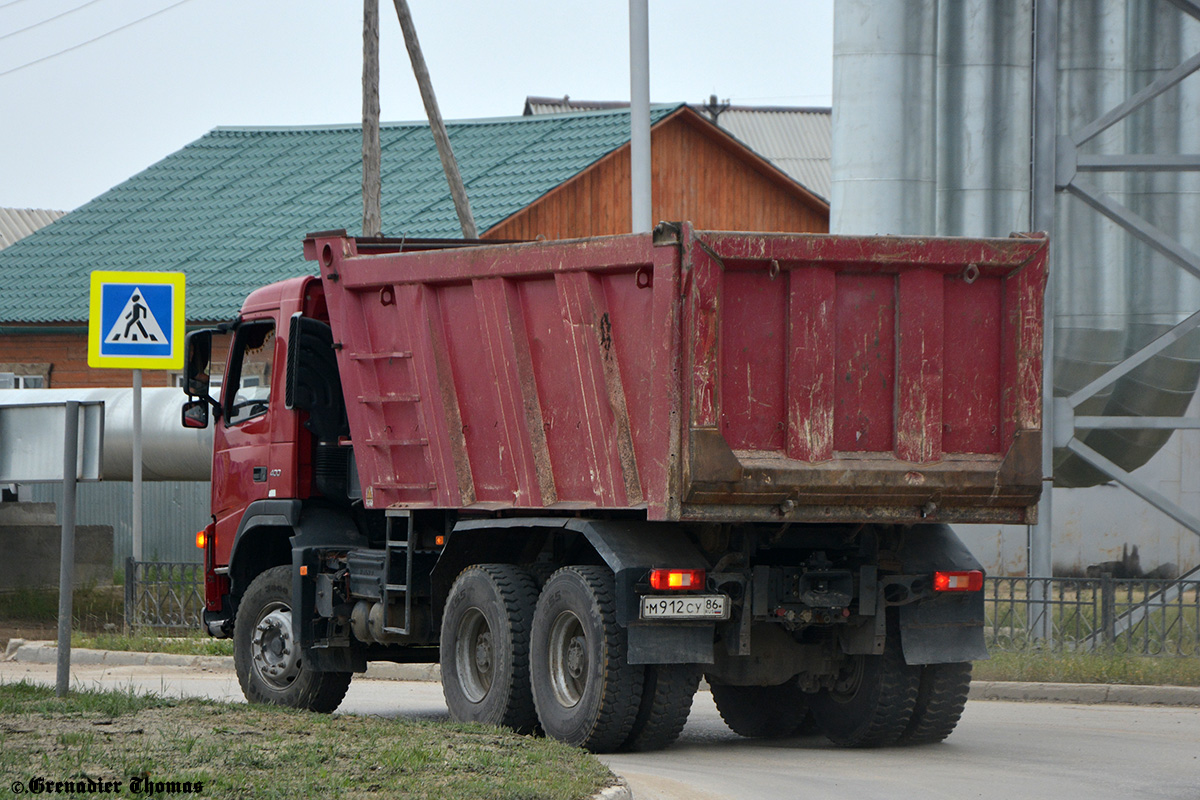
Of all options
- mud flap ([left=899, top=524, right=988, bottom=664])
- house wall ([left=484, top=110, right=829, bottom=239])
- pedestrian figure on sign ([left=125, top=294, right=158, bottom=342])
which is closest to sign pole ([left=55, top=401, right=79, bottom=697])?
mud flap ([left=899, top=524, right=988, bottom=664])

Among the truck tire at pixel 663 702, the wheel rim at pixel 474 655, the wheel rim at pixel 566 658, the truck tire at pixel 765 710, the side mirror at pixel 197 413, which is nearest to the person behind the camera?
the truck tire at pixel 663 702

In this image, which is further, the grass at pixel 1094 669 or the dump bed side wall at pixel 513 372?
the grass at pixel 1094 669

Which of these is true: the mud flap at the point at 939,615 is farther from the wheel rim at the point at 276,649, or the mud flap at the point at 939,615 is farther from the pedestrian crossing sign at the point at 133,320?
the pedestrian crossing sign at the point at 133,320

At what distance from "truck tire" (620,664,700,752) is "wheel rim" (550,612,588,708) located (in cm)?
38

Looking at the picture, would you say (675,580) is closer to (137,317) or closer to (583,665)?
(583,665)

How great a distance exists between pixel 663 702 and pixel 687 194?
2672 centimetres

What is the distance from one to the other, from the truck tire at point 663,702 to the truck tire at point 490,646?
2.50 feet

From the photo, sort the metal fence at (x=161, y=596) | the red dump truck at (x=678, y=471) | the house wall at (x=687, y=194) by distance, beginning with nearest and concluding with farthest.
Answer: the red dump truck at (x=678, y=471) < the metal fence at (x=161, y=596) < the house wall at (x=687, y=194)

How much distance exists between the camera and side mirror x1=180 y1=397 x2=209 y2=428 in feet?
41.1

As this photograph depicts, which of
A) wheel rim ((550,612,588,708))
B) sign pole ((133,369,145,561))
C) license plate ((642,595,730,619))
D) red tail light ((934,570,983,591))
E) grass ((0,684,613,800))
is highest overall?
sign pole ((133,369,145,561))

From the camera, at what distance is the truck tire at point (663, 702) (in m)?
9.34

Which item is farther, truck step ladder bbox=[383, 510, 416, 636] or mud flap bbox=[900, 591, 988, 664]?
truck step ladder bbox=[383, 510, 416, 636]

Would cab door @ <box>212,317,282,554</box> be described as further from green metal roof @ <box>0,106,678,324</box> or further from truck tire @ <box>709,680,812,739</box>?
green metal roof @ <box>0,106,678,324</box>

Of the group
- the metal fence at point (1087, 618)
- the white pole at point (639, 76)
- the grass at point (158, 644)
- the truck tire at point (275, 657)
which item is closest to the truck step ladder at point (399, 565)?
the truck tire at point (275, 657)
